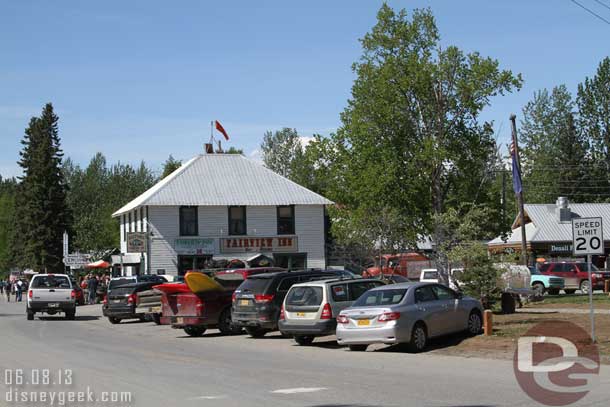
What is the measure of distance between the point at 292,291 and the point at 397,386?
8.82 metres

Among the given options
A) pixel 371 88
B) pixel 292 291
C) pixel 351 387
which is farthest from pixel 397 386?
pixel 371 88

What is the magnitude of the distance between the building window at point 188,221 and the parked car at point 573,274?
21.5 metres

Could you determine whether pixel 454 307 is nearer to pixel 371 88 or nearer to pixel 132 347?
pixel 132 347

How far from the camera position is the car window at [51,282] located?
35781 mm

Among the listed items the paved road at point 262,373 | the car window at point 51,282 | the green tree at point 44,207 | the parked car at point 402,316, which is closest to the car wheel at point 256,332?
the paved road at point 262,373

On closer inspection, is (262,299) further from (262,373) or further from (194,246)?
(194,246)

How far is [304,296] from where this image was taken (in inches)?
854

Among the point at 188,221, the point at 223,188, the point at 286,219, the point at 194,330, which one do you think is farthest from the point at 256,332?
the point at 223,188

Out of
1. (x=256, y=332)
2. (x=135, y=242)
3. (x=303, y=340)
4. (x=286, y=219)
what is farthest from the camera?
(x=286, y=219)

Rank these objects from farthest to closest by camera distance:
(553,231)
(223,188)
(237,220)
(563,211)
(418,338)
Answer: (553,231)
(563,211)
(223,188)
(237,220)
(418,338)

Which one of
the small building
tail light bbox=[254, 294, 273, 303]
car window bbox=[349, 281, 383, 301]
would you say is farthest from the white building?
car window bbox=[349, 281, 383, 301]

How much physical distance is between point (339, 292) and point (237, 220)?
3395 cm

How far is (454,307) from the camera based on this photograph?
2058cm

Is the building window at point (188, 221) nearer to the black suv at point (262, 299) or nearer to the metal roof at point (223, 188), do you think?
the metal roof at point (223, 188)
